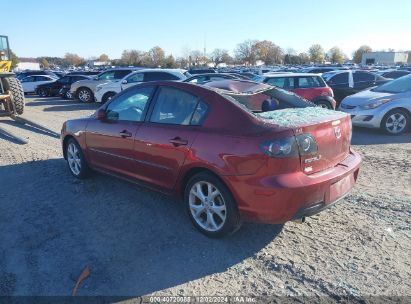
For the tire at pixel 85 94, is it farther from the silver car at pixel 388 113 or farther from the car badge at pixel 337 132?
the car badge at pixel 337 132

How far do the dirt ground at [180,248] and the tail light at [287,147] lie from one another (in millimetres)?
966

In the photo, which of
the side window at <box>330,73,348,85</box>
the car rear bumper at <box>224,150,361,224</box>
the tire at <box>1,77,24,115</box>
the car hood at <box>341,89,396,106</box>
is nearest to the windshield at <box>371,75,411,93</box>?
the car hood at <box>341,89,396,106</box>

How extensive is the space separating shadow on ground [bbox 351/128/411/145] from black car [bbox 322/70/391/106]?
4959 millimetres

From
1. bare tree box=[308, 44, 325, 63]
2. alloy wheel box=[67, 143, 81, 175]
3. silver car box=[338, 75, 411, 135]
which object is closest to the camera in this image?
alloy wheel box=[67, 143, 81, 175]

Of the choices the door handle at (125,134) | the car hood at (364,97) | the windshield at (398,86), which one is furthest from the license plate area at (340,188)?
the windshield at (398,86)

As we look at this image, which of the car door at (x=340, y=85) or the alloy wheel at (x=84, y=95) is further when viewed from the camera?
the alloy wheel at (x=84, y=95)

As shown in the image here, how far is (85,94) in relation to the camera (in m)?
18.1

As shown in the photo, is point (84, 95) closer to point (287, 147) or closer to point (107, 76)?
point (107, 76)

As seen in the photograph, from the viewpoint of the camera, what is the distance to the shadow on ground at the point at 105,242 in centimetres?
312

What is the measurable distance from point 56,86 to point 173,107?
2067 cm

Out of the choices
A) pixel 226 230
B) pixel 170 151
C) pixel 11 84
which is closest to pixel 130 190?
pixel 170 151

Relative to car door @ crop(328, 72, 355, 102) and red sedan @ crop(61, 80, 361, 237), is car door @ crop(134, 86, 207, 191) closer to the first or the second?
red sedan @ crop(61, 80, 361, 237)

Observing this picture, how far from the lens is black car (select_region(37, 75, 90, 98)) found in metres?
22.1

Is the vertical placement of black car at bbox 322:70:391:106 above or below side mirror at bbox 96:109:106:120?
above
